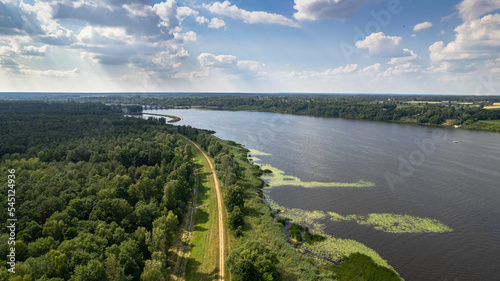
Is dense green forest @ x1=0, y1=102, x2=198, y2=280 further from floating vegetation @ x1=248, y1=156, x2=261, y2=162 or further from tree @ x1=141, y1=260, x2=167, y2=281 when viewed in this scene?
floating vegetation @ x1=248, y1=156, x2=261, y2=162

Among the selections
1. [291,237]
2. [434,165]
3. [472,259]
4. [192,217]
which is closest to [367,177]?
[434,165]

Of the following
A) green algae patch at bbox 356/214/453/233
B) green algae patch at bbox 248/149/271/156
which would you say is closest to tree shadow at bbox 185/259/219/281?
green algae patch at bbox 356/214/453/233

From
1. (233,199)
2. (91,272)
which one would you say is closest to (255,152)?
(233,199)

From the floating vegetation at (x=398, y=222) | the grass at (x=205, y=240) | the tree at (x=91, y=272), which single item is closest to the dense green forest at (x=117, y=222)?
the tree at (x=91, y=272)

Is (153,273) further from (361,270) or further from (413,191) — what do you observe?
(413,191)

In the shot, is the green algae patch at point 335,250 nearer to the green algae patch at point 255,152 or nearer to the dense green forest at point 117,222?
the dense green forest at point 117,222

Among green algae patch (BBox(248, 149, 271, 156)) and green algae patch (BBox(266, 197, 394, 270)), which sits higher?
green algae patch (BBox(248, 149, 271, 156))
